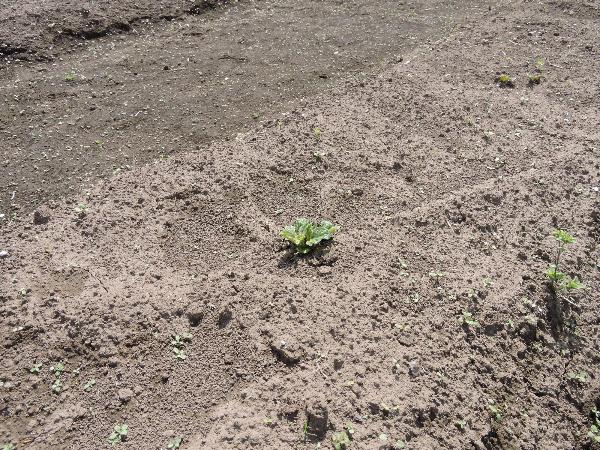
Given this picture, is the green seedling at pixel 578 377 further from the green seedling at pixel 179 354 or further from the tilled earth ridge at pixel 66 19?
the tilled earth ridge at pixel 66 19

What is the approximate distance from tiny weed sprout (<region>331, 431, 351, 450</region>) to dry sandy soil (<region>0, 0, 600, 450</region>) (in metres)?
0.04

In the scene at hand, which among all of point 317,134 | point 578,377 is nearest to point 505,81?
point 317,134

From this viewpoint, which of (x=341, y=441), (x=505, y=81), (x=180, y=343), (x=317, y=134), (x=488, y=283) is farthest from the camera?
(x=505, y=81)

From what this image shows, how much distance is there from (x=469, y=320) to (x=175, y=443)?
5.79 feet

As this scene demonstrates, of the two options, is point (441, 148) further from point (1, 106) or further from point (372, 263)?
point (1, 106)

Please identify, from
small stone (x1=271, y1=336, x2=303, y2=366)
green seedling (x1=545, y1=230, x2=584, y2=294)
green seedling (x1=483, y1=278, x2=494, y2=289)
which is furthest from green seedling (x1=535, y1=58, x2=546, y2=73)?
small stone (x1=271, y1=336, x2=303, y2=366)

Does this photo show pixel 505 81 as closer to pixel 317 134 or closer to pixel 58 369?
pixel 317 134

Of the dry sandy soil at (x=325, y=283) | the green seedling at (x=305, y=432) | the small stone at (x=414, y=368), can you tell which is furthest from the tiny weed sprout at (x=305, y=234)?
the green seedling at (x=305, y=432)

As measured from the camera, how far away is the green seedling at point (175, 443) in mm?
2793

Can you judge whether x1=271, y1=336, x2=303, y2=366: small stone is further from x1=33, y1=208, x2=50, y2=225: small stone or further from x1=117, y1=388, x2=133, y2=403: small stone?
x1=33, y1=208, x2=50, y2=225: small stone

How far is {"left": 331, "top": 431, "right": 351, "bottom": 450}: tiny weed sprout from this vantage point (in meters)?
2.70

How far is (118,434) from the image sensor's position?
2.86m

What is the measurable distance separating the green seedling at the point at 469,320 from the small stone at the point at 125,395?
1898mm

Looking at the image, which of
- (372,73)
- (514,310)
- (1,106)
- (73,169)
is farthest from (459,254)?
(1,106)
